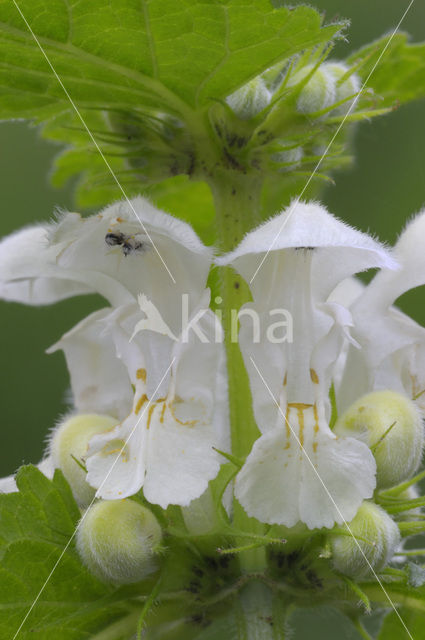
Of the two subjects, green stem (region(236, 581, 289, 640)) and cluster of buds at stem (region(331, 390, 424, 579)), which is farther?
green stem (region(236, 581, 289, 640))

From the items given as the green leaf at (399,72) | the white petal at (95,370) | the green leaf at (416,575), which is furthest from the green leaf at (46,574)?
the green leaf at (399,72)

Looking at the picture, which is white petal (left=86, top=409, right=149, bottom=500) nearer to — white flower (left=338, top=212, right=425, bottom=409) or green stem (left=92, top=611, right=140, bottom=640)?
green stem (left=92, top=611, right=140, bottom=640)

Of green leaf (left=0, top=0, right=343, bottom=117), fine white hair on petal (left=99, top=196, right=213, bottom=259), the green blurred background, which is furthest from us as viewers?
the green blurred background

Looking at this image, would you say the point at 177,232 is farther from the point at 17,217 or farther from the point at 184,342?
the point at 17,217

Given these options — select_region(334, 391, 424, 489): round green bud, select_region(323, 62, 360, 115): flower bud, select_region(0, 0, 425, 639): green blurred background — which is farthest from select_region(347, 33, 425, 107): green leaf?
select_region(0, 0, 425, 639): green blurred background

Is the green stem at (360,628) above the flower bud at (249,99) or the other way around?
the other way around

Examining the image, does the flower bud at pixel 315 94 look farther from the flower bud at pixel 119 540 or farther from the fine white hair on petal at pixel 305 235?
the flower bud at pixel 119 540

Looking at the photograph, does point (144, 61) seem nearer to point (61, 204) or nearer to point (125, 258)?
point (125, 258)

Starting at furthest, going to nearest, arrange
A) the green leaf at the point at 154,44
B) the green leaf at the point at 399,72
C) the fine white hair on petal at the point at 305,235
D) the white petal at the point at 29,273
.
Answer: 1. the green leaf at the point at 399,72
2. the white petal at the point at 29,273
3. the fine white hair on petal at the point at 305,235
4. the green leaf at the point at 154,44
